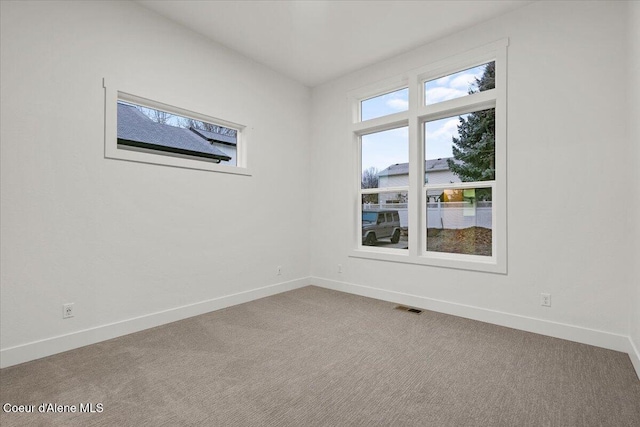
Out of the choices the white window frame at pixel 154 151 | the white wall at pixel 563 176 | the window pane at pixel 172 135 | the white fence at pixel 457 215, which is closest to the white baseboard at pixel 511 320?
the white wall at pixel 563 176

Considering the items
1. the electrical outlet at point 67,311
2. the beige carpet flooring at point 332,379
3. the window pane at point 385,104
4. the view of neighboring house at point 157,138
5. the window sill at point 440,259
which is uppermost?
the window pane at point 385,104

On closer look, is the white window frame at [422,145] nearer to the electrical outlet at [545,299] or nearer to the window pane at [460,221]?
the window pane at [460,221]

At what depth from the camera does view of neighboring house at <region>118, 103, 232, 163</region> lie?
302cm

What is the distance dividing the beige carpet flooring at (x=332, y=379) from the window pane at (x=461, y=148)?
1.62 m

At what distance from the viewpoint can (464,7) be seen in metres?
3.04

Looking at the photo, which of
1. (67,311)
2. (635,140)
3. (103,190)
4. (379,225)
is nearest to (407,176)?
(379,225)

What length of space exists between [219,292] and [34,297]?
1.65m

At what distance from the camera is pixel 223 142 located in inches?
153

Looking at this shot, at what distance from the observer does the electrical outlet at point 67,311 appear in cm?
256

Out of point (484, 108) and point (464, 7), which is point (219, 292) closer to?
point (484, 108)

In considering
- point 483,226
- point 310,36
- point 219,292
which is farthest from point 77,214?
point 483,226

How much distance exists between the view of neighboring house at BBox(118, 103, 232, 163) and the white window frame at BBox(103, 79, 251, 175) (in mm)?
49

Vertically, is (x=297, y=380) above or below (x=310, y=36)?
below

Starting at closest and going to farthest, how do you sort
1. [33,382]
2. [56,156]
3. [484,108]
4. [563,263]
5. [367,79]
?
[33,382]
[56,156]
[563,263]
[484,108]
[367,79]
